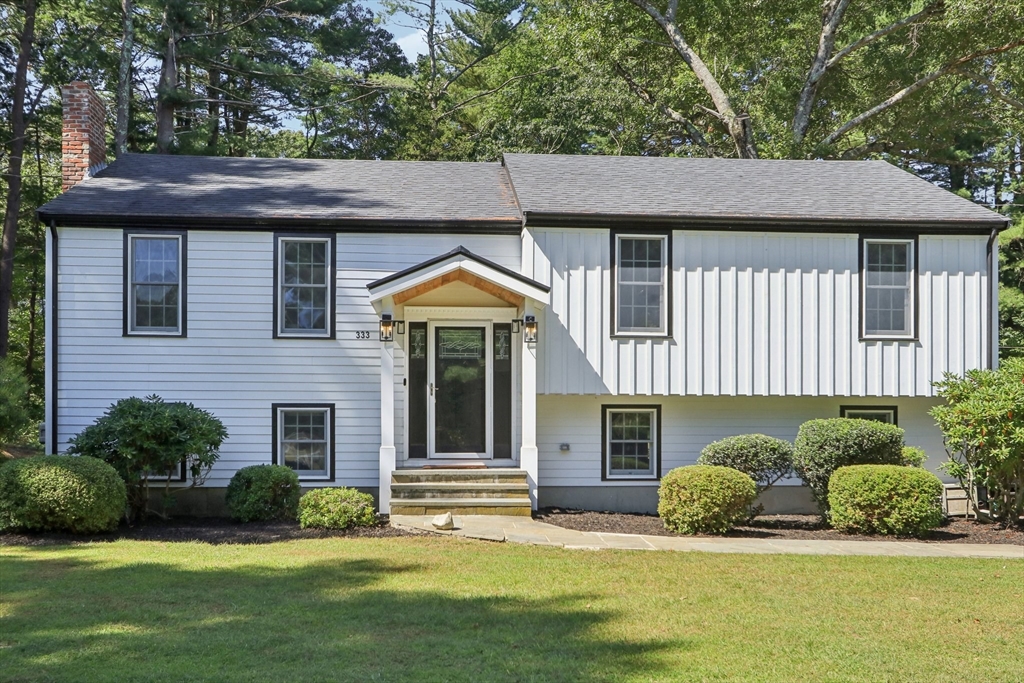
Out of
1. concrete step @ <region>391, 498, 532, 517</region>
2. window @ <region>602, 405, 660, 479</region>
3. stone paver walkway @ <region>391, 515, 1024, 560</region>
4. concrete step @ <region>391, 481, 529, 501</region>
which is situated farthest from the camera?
window @ <region>602, 405, 660, 479</region>

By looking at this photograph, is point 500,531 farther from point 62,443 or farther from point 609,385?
point 62,443

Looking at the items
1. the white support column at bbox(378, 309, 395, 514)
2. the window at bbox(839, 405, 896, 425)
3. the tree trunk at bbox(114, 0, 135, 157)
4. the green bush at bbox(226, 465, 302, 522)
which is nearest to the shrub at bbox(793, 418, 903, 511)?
the window at bbox(839, 405, 896, 425)

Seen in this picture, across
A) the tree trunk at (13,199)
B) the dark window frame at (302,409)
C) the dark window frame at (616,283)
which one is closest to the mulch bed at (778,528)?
the dark window frame at (616,283)

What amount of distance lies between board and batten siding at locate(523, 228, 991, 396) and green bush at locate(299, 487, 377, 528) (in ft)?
10.9

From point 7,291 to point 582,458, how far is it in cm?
1408

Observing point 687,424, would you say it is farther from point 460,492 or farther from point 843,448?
point 460,492

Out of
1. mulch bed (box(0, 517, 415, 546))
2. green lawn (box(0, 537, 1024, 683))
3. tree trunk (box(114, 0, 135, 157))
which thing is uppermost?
tree trunk (box(114, 0, 135, 157))

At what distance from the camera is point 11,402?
43.3 feet

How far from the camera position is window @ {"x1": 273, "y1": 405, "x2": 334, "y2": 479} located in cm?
Answer: 1379

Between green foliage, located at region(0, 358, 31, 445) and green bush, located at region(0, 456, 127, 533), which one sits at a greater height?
green foliage, located at region(0, 358, 31, 445)

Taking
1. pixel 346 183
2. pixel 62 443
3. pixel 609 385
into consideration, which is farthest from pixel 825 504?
pixel 62 443

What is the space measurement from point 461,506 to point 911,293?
7610mm

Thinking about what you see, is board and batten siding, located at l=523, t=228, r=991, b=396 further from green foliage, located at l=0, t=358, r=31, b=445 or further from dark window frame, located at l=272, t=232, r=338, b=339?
green foliage, located at l=0, t=358, r=31, b=445

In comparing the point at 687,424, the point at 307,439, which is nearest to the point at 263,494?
the point at 307,439
